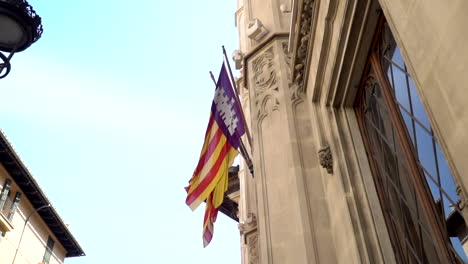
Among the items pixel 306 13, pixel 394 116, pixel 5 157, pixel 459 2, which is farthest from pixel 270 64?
pixel 5 157

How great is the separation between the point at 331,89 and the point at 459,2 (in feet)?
10.3

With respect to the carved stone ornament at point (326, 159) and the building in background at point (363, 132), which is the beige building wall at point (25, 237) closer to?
the building in background at point (363, 132)

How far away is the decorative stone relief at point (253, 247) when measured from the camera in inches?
433

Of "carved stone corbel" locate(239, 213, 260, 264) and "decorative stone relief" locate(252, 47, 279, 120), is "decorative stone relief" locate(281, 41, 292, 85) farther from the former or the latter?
"carved stone corbel" locate(239, 213, 260, 264)

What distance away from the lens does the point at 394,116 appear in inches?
163

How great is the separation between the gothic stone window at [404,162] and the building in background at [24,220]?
2098 centimetres

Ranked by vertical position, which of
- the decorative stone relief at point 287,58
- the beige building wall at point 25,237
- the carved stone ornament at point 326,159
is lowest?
the carved stone ornament at point 326,159

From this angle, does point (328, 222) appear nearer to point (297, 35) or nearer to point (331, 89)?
point (331, 89)

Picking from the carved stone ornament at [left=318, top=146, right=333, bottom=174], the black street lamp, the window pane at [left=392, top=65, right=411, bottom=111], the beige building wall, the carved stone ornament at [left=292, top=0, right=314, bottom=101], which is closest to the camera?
the window pane at [left=392, top=65, right=411, bottom=111]

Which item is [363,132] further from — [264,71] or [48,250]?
[48,250]

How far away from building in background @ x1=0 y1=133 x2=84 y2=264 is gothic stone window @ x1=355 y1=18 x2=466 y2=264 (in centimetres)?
2098

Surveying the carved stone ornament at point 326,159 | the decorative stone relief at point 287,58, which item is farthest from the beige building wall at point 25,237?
the carved stone ornament at point 326,159

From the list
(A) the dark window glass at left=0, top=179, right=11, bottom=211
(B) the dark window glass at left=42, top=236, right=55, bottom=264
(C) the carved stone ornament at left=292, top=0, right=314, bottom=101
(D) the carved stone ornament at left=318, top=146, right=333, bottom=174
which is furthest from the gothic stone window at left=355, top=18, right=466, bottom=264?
(B) the dark window glass at left=42, top=236, right=55, bottom=264

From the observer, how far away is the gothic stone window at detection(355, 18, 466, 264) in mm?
3352
